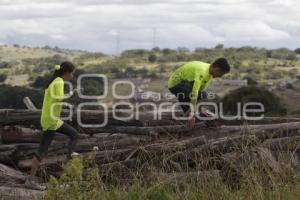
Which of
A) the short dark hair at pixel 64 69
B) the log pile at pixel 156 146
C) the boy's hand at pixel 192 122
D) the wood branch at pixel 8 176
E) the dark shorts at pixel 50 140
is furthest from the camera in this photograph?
the boy's hand at pixel 192 122

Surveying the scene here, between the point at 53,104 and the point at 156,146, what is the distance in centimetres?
143

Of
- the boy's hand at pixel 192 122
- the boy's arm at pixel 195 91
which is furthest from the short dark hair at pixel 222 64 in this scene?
the boy's hand at pixel 192 122

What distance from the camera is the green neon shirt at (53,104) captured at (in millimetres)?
8492

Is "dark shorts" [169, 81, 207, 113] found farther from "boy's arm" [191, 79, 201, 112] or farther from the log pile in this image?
"boy's arm" [191, 79, 201, 112]

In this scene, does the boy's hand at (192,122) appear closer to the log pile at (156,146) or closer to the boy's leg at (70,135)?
the log pile at (156,146)

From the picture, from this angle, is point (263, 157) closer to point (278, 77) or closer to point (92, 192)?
point (92, 192)

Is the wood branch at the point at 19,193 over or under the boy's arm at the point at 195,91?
under

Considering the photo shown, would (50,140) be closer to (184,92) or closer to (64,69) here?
(64,69)

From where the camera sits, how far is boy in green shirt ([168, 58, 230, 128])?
380 inches

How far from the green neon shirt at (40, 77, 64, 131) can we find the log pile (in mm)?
606

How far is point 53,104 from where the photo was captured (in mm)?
8625

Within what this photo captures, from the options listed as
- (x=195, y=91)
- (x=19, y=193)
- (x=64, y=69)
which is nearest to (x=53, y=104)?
(x=64, y=69)

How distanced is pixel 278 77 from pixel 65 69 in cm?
5520

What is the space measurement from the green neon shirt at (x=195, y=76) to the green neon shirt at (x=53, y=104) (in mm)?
1992
